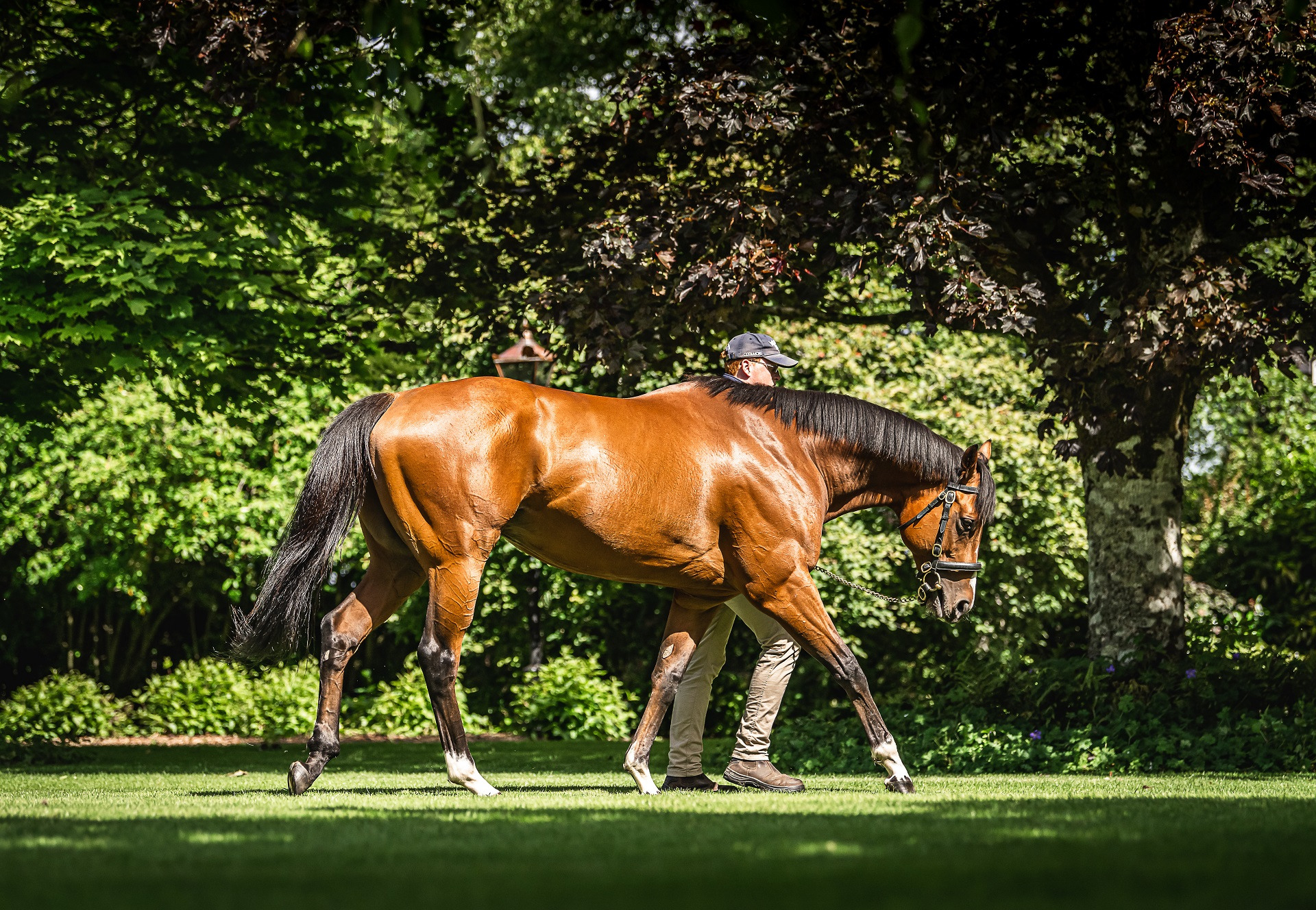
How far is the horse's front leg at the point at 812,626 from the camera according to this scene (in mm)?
6926

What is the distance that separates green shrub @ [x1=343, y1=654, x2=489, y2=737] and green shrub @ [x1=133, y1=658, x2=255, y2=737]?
142 cm

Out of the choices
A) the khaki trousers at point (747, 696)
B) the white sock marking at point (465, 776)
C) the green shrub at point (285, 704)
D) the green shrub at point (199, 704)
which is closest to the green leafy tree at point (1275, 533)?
the khaki trousers at point (747, 696)

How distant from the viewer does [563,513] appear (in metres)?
6.88

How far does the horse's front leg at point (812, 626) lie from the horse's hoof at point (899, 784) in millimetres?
228

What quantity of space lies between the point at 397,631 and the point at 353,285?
6721 mm

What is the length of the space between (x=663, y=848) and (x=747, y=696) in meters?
3.87

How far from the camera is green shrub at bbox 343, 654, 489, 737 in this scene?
1786 cm

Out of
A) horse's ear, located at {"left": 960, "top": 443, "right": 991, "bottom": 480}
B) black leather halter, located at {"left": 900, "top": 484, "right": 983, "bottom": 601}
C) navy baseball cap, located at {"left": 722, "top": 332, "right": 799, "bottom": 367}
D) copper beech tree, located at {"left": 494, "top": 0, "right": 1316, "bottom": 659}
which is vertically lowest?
black leather halter, located at {"left": 900, "top": 484, "right": 983, "bottom": 601}

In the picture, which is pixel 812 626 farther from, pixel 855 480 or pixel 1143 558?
pixel 1143 558

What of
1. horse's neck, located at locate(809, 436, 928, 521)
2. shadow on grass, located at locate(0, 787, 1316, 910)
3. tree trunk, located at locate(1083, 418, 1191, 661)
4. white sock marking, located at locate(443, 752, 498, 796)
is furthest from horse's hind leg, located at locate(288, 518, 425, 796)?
tree trunk, located at locate(1083, 418, 1191, 661)

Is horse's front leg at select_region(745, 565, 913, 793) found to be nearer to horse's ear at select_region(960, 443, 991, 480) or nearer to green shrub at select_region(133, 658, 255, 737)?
horse's ear at select_region(960, 443, 991, 480)

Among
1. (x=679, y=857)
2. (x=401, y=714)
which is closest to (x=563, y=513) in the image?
(x=679, y=857)

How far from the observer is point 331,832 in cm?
444

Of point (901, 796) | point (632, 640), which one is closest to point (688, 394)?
point (901, 796)
